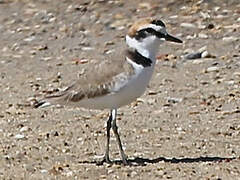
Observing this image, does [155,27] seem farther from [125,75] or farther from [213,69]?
[213,69]

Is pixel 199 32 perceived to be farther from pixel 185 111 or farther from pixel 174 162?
pixel 174 162

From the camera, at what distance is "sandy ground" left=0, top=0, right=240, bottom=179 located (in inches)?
291

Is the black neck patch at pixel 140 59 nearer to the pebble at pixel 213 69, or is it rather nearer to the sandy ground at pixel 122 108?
the sandy ground at pixel 122 108

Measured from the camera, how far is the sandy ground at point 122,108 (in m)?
7.39

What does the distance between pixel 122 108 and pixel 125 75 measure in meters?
2.62

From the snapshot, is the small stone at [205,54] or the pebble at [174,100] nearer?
the pebble at [174,100]

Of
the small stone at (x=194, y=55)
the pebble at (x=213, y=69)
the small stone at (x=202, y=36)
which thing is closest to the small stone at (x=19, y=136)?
the pebble at (x=213, y=69)

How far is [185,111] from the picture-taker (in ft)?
31.0

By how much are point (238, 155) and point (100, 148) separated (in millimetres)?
1282

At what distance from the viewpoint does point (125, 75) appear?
7.13m

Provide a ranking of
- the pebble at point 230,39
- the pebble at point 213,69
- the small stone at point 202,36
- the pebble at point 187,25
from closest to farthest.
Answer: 1. the pebble at point 213,69
2. the pebble at point 230,39
3. the small stone at point 202,36
4. the pebble at point 187,25

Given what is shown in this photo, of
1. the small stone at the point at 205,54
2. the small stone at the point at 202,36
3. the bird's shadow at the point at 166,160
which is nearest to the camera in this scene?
the bird's shadow at the point at 166,160

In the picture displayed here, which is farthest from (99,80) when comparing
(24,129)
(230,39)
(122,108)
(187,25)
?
(187,25)

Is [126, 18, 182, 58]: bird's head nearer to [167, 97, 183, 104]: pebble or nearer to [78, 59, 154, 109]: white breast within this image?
[78, 59, 154, 109]: white breast
